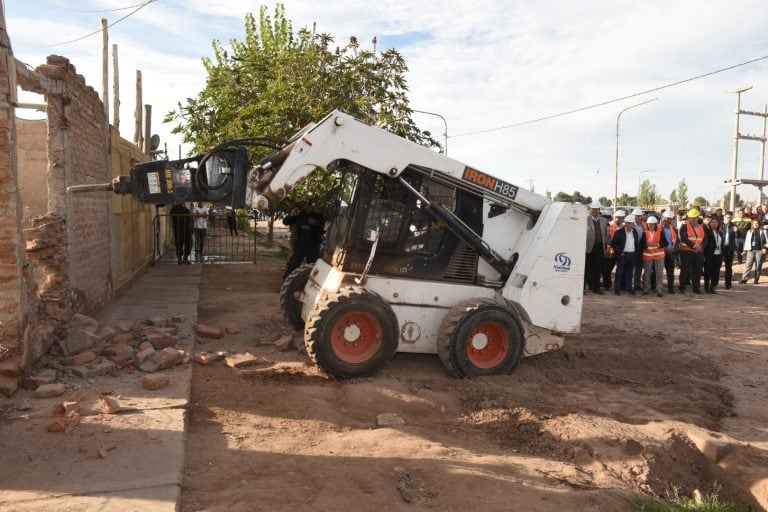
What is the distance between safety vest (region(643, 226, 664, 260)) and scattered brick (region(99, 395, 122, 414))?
39.4 feet

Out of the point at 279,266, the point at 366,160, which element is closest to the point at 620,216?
the point at 279,266

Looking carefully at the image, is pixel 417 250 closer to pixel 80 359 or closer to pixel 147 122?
pixel 80 359

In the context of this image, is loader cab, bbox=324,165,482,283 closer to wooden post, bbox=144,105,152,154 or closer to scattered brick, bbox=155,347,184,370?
scattered brick, bbox=155,347,184,370

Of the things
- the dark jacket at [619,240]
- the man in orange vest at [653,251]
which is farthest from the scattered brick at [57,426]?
the man in orange vest at [653,251]

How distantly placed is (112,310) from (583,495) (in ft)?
24.5

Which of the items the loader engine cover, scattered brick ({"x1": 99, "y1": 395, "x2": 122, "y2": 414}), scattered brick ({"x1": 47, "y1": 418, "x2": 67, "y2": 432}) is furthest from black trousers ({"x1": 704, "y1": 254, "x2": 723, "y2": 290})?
scattered brick ({"x1": 47, "y1": 418, "x2": 67, "y2": 432})

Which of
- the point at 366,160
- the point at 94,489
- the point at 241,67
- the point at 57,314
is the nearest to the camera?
the point at 94,489

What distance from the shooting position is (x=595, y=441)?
529 cm

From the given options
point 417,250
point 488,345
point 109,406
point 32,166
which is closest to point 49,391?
point 109,406

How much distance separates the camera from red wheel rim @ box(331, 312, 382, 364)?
653cm

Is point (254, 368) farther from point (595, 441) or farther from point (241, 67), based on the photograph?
point (241, 67)

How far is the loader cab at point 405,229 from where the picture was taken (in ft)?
22.6

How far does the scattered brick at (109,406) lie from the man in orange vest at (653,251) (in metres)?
11.9

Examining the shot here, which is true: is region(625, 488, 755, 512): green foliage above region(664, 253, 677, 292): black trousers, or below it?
below
